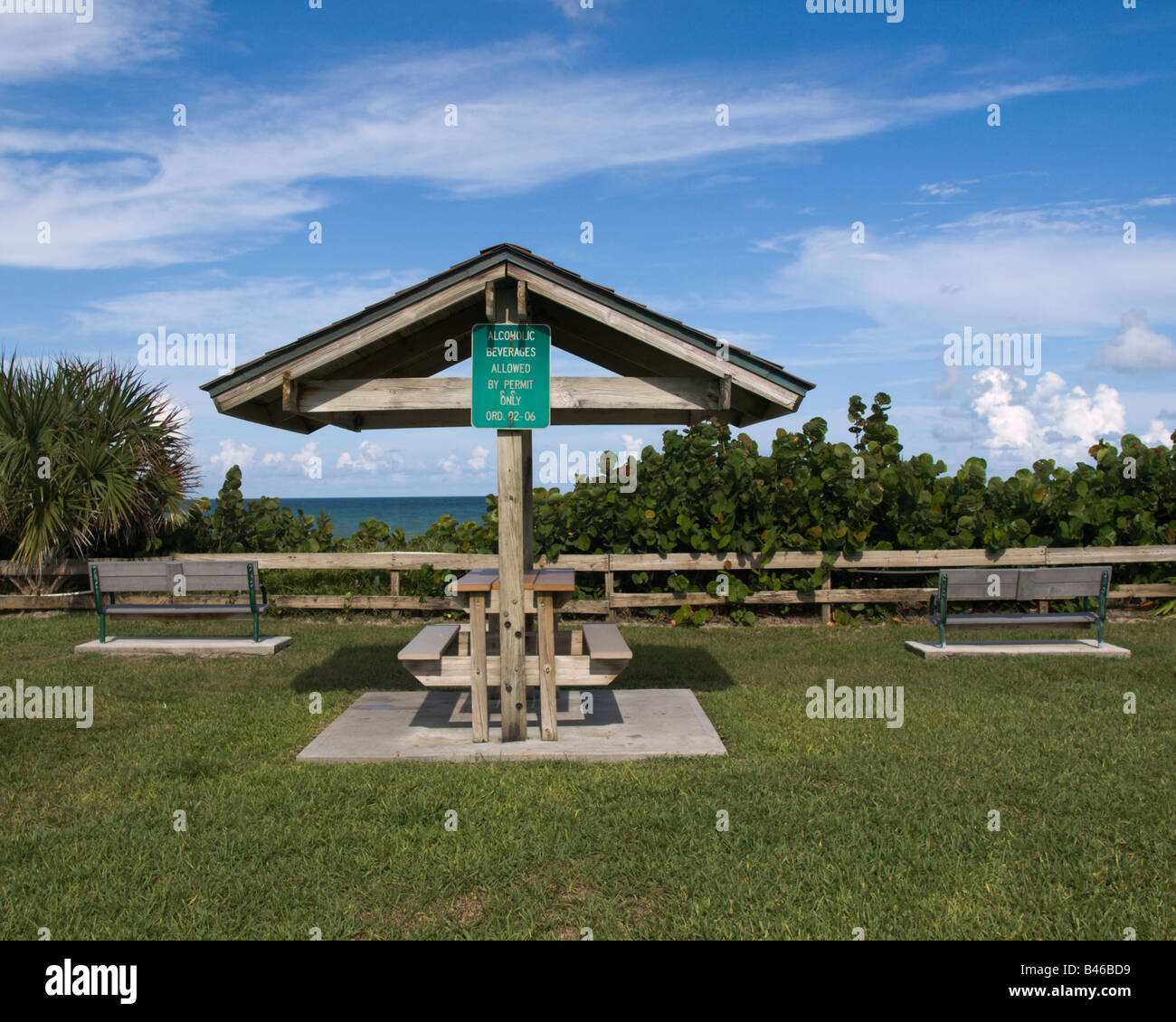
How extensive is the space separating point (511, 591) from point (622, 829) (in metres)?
2.03

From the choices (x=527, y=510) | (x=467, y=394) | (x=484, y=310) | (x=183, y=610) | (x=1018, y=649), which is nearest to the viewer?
(x=467, y=394)

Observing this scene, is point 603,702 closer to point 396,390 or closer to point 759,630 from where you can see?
point 396,390

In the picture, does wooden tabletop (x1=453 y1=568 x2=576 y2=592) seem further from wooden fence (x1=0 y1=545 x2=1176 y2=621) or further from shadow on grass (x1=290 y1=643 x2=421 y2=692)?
wooden fence (x1=0 y1=545 x2=1176 y2=621)

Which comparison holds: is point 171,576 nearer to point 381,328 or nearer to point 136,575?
point 136,575

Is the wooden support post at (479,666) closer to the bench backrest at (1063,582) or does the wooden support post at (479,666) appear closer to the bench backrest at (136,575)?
the bench backrest at (136,575)

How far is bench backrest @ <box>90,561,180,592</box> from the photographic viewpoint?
382 inches

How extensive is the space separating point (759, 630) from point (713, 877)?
6.98 m

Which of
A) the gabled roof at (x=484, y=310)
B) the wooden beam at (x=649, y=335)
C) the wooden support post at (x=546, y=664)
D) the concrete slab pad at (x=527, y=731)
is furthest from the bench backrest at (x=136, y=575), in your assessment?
the wooden beam at (x=649, y=335)

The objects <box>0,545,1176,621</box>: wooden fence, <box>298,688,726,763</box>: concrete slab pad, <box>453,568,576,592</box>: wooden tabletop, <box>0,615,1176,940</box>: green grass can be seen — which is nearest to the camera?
<box>0,615,1176,940</box>: green grass

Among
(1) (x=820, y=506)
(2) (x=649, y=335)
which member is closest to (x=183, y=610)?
(2) (x=649, y=335)

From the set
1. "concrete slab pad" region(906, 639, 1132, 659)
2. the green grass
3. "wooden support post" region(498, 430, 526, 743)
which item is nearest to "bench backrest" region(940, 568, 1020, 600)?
"concrete slab pad" region(906, 639, 1132, 659)

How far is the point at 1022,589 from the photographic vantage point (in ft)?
30.5

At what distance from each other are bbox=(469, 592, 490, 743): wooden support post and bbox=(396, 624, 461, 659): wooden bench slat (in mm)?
290
